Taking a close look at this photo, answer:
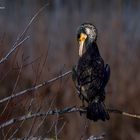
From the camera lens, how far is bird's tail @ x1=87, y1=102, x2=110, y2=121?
4.32 m

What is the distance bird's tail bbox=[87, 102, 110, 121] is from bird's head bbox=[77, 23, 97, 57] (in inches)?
14.2

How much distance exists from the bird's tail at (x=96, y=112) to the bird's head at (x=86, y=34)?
36 cm

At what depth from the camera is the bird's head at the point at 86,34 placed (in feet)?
14.6

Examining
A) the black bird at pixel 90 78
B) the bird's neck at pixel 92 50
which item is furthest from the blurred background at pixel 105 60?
the black bird at pixel 90 78

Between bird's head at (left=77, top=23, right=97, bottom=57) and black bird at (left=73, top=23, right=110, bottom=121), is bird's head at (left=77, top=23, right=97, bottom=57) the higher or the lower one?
the higher one

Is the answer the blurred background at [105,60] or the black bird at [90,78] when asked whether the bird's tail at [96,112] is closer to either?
the black bird at [90,78]

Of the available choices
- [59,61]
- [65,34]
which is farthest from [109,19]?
[59,61]

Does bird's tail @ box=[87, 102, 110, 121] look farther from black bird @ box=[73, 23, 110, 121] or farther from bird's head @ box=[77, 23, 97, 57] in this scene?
bird's head @ box=[77, 23, 97, 57]

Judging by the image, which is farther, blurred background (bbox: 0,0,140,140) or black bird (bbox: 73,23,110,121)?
blurred background (bbox: 0,0,140,140)

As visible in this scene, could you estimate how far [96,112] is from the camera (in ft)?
14.3

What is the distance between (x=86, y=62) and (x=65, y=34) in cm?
694

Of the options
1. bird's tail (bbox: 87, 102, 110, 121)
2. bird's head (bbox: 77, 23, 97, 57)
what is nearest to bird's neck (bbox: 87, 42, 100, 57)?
bird's head (bbox: 77, 23, 97, 57)

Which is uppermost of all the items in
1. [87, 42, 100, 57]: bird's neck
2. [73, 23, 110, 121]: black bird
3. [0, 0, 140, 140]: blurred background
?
[0, 0, 140, 140]: blurred background

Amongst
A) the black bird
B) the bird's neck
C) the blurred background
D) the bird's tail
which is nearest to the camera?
the bird's tail
